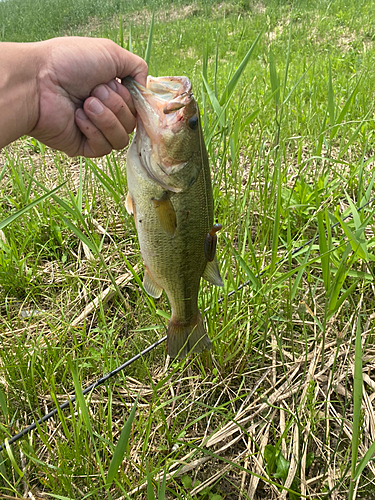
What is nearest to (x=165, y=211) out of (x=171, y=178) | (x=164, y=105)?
(x=171, y=178)

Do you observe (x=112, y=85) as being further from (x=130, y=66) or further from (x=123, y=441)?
(x=123, y=441)

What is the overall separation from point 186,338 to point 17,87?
1270 millimetres

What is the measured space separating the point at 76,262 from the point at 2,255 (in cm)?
46

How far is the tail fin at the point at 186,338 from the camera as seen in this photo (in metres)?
1.68

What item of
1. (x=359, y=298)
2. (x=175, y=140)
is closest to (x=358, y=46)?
(x=359, y=298)

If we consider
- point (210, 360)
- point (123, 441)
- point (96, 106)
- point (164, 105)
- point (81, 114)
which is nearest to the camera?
point (123, 441)

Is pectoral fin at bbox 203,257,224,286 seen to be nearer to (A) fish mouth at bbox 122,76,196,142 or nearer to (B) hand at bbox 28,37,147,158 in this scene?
(A) fish mouth at bbox 122,76,196,142

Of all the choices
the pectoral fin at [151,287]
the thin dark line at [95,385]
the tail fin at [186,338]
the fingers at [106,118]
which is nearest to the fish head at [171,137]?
the fingers at [106,118]

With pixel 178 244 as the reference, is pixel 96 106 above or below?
above

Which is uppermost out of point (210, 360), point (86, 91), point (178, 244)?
point (86, 91)

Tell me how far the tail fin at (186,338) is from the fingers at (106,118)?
0.88 m

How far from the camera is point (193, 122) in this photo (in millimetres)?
1484

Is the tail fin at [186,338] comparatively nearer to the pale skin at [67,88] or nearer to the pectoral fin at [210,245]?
the pectoral fin at [210,245]

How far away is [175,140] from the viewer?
4.91ft
